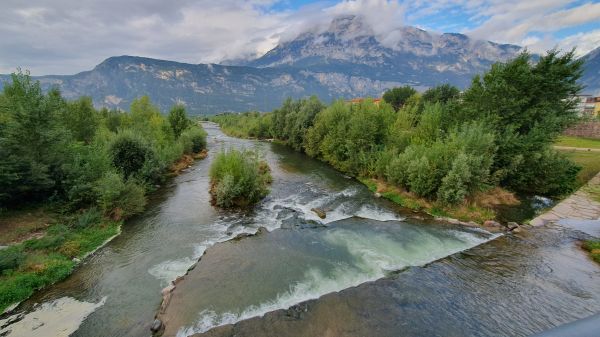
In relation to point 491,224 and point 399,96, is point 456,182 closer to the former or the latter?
point 491,224

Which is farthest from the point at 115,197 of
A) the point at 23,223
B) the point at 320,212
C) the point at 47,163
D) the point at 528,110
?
the point at 528,110

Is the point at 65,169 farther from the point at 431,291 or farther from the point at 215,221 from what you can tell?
the point at 431,291

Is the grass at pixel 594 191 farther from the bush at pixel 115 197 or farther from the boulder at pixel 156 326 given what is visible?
the bush at pixel 115 197

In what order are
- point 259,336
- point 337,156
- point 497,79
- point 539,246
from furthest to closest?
point 337,156 → point 497,79 → point 539,246 → point 259,336

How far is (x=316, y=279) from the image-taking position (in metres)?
15.8

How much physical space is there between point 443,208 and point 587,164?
2125 centimetres

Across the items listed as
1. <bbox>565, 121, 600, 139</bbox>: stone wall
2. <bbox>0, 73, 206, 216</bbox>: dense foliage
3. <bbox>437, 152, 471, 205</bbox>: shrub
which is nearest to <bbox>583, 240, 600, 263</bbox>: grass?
<bbox>437, 152, 471, 205</bbox>: shrub

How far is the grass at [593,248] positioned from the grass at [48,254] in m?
31.2

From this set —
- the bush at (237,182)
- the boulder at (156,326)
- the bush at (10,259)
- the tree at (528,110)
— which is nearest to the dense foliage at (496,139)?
the tree at (528,110)

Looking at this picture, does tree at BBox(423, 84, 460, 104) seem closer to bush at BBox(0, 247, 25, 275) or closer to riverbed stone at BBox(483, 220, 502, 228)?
riverbed stone at BBox(483, 220, 502, 228)

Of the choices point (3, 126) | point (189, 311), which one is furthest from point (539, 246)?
point (3, 126)

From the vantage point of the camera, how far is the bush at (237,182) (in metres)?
25.5

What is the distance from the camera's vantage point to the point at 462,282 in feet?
51.2

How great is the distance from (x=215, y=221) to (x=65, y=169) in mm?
12453
